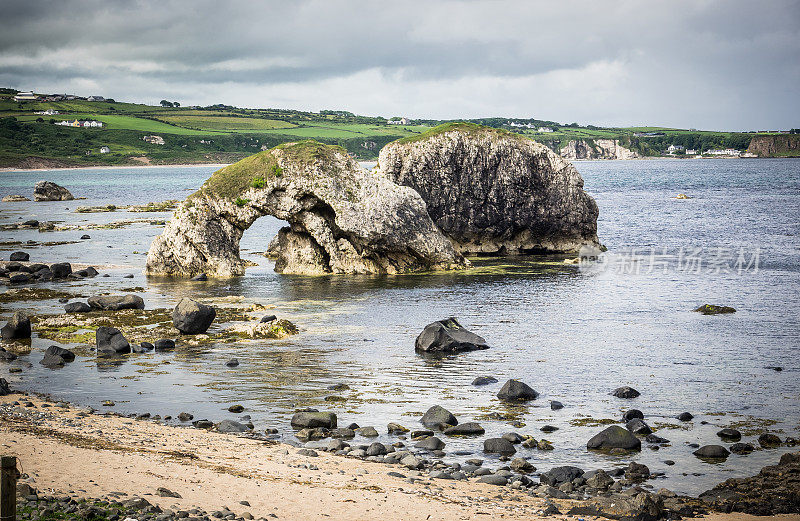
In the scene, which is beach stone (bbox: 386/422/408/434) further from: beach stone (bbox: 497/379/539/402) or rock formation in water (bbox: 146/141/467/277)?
rock formation in water (bbox: 146/141/467/277)

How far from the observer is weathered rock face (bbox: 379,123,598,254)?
5884cm

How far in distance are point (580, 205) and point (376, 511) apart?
48906mm

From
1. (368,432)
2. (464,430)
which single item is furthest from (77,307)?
(464,430)

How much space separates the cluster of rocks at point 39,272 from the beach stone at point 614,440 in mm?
39307


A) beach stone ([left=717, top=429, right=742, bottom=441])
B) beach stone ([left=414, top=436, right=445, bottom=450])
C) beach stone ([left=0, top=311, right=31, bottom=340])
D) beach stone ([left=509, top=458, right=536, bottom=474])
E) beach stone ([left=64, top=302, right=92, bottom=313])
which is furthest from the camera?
beach stone ([left=64, top=302, right=92, bottom=313])

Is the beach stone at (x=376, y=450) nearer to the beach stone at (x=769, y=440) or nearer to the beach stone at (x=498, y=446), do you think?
the beach stone at (x=498, y=446)

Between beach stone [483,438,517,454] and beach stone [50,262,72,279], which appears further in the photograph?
beach stone [50,262,72,279]

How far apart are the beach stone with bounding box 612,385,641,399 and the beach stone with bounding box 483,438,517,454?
6083 mm

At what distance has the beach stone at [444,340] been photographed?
29.8 metres

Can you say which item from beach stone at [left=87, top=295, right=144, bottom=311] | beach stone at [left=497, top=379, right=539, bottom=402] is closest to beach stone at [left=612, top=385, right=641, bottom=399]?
Result: beach stone at [left=497, top=379, right=539, bottom=402]

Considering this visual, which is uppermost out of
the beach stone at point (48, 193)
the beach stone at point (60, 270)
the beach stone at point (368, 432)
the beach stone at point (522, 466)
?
the beach stone at point (48, 193)

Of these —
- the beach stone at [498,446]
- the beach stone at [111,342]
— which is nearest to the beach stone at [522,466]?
the beach stone at [498,446]

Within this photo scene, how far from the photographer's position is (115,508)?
44.2ft

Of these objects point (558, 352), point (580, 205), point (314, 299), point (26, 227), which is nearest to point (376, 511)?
point (558, 352)
